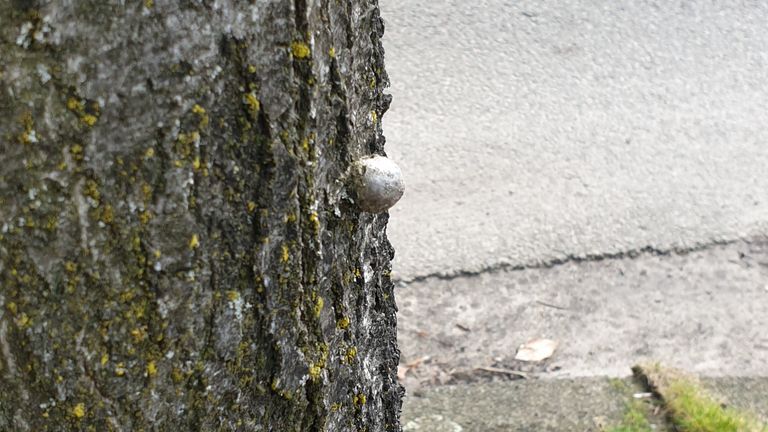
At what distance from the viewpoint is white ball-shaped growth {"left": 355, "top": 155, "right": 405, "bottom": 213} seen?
139cm

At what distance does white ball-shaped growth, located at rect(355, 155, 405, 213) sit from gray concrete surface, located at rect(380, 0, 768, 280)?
99.0 inches

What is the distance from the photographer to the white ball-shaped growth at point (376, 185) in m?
1.39

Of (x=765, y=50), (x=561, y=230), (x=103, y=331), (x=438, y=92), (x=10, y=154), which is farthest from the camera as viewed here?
(x=765, y=50)

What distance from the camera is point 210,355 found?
4.31 ft

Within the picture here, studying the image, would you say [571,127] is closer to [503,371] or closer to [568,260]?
[568,260]

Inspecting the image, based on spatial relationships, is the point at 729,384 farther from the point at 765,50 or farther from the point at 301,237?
the point at 765,50

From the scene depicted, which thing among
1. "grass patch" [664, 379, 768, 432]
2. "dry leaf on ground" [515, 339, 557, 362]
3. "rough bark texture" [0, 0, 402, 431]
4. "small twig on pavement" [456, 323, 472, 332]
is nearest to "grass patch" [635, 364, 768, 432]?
"grass patch" [664, 379, 768, 432]

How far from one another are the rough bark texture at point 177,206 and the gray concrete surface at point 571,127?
2550 millimetres

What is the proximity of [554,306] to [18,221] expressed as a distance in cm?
288

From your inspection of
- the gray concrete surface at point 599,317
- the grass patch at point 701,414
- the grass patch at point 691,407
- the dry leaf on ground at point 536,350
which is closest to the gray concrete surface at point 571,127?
the gray concrete surface at point 599,317

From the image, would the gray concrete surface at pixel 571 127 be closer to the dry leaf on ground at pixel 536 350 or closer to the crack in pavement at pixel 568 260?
the crack in pavement at pixel 568 260

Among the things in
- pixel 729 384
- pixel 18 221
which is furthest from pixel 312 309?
pixel 729 384

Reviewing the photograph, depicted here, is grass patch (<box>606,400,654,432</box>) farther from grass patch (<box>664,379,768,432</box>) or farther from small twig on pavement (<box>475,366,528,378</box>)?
small twig on pavement (<box>475,366,528,378</box>)

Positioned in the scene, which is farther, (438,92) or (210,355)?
(438,92)
